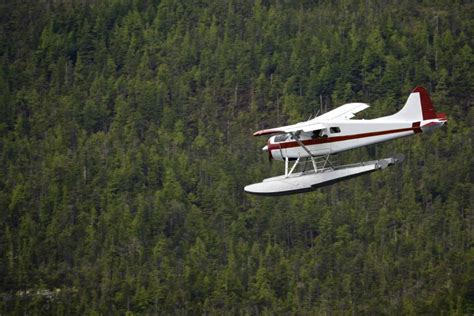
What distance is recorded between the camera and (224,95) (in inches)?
7028

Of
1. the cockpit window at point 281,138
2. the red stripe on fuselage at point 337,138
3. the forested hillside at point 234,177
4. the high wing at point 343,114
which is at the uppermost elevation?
the high wing at point 343,114

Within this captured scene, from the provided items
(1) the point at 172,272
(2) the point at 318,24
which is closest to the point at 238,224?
(1) the point at 172,272

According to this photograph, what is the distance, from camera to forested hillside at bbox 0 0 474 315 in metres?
138

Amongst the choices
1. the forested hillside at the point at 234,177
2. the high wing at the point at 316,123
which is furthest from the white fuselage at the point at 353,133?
the forested hillside at the point at 234,177

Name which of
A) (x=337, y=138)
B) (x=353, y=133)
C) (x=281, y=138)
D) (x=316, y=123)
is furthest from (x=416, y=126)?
(x=281, y=138)

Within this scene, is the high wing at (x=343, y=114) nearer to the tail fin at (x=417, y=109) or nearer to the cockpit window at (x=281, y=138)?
the cockpit window at (x=281, y=138)

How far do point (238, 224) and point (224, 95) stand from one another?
3366 centimetres

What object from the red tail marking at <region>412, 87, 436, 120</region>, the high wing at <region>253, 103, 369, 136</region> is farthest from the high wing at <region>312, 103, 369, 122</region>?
the red tail marking at <region>412, 87, 436, 120</region>

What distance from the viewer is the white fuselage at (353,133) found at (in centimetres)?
6031

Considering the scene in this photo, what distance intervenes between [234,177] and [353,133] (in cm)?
9337

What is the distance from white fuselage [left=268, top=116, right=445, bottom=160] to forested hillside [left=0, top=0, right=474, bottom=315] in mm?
73436

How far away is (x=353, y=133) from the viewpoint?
6044cm

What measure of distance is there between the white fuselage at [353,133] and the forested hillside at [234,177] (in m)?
73.4

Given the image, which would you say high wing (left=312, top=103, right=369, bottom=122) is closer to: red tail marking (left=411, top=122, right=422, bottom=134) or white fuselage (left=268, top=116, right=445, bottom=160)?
white fuselage (left=268, top=116, right=445, bottom=160)
